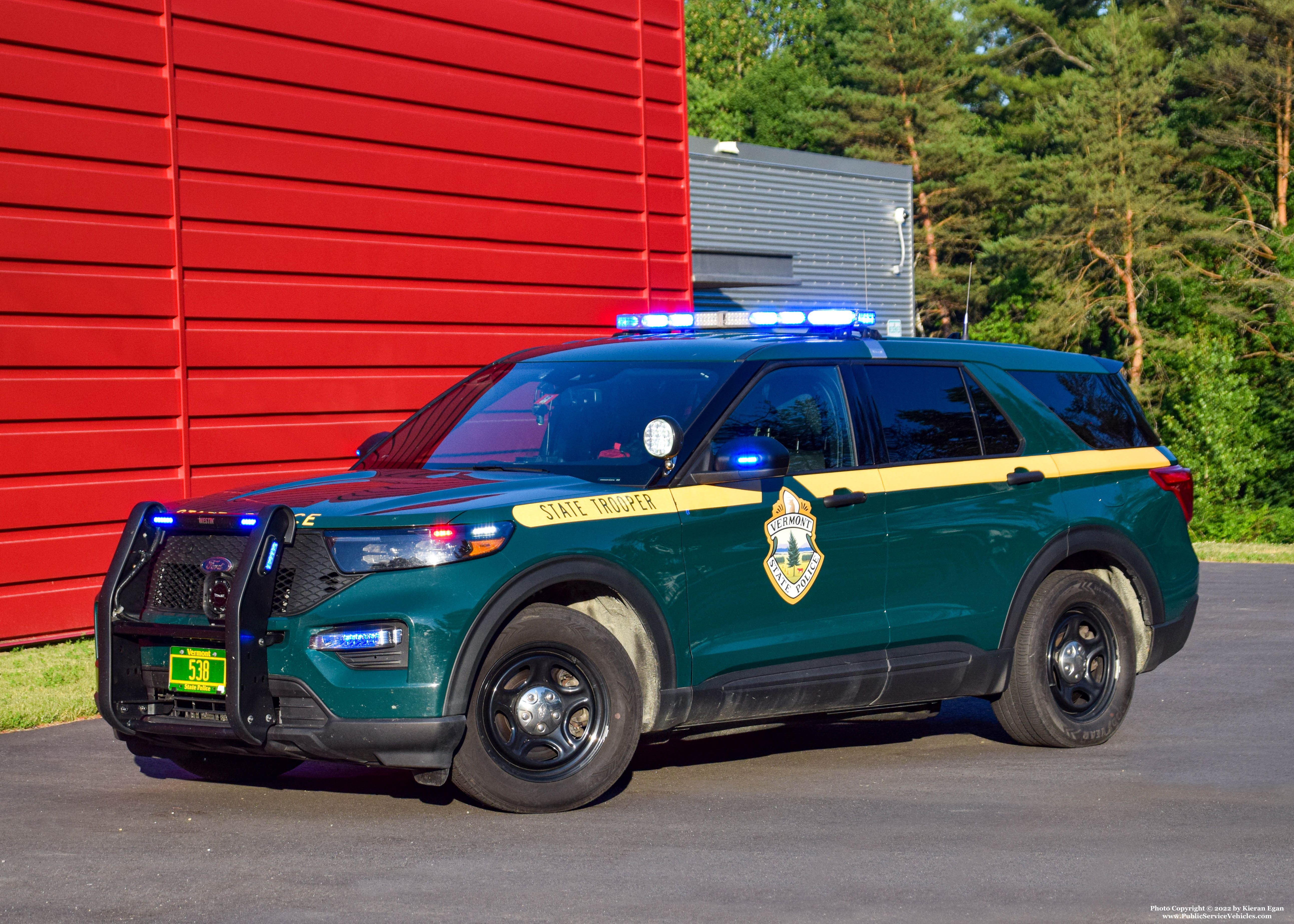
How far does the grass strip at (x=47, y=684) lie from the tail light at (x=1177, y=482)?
5323 mm

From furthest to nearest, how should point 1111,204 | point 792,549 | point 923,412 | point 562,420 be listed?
point 1111,204 → point 923,412 → point 562,420 → point 792,549

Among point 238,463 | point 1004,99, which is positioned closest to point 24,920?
point 238,463

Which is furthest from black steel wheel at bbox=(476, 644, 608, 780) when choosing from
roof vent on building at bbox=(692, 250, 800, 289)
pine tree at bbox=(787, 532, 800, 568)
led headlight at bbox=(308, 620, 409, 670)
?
roof vent on building at bbox=(692, 250, 800, 289)

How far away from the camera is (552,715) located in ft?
20.2

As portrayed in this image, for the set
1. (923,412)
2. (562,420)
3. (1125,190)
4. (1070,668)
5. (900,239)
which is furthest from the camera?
(1125,190)

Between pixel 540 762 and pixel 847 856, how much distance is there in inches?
48.0

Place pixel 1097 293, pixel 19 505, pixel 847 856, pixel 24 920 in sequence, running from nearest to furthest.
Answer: pixel 24 920
pixel 847 856
pixel 19 505
pixel 1097 293

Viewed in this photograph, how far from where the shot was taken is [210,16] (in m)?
11.7

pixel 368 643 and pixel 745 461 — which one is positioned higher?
pixel 745 461

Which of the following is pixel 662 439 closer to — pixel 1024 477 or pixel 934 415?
pixel 934 415

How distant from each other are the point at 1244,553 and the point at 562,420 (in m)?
14.1

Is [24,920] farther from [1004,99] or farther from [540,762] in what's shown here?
[1004,99]

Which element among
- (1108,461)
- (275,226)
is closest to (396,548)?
(1108,461)

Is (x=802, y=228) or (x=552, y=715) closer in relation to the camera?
(x=552, y=715)
